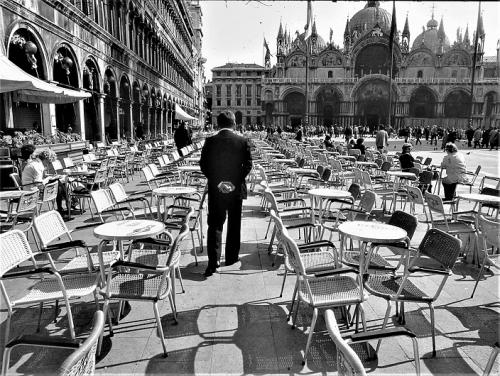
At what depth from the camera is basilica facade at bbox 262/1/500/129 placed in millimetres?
71062

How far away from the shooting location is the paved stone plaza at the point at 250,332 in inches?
125

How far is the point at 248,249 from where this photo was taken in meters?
6.09

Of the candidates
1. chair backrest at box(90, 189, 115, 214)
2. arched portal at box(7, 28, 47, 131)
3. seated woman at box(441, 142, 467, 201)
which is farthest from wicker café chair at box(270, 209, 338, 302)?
arched portal at box(7, 28, 47, 131)

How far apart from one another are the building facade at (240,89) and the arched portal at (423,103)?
109 ft

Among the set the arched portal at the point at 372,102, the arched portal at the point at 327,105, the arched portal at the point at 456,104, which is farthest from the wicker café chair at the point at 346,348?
the arched portal at the point at 456,104

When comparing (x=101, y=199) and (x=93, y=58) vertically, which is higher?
(x=93, y=58)

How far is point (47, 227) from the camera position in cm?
401

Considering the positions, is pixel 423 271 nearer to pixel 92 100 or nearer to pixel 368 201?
pixel 368 201

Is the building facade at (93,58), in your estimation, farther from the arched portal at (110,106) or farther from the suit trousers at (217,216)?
the suit trousers at (217,216)

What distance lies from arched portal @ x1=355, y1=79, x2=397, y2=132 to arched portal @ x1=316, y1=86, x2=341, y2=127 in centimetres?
388

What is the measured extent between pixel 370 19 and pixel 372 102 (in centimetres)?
2149

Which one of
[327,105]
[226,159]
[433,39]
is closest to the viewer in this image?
[226,159]

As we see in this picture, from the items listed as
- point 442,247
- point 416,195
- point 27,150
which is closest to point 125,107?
point 27,150

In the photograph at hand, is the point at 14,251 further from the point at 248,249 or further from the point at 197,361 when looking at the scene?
the point at 248,249
